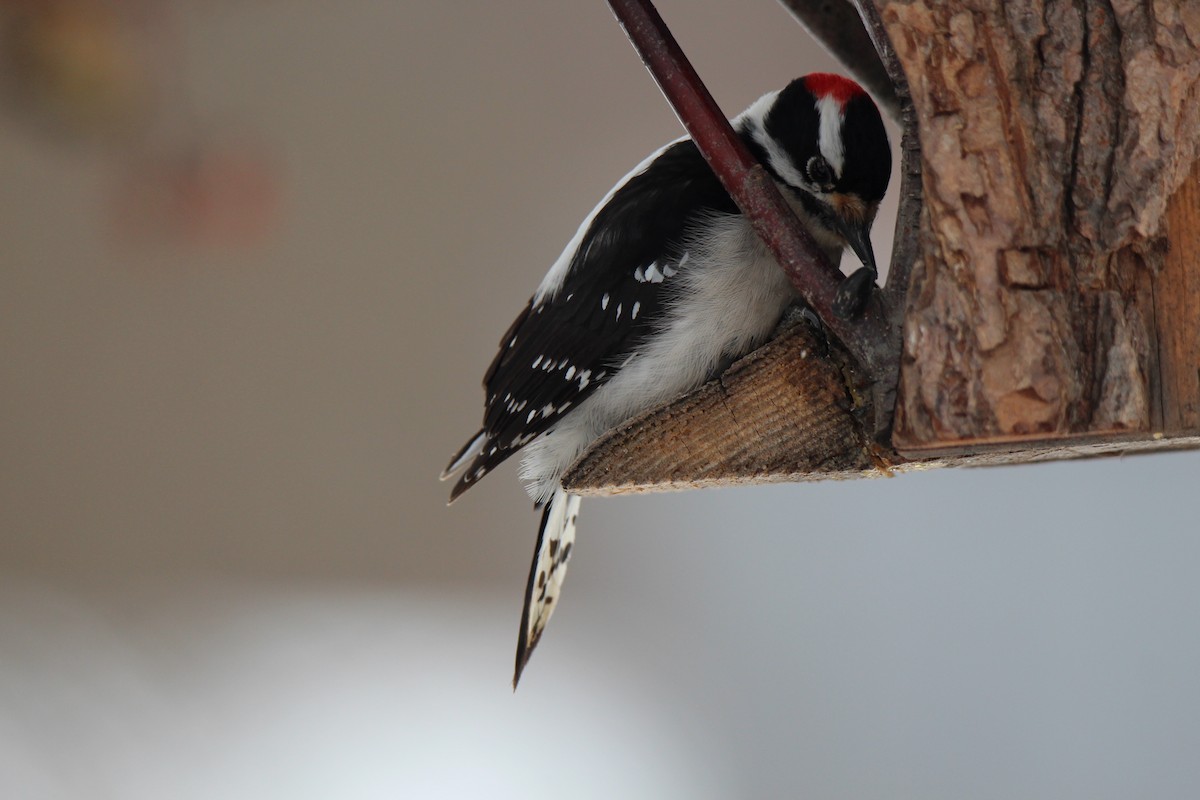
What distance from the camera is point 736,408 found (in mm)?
863

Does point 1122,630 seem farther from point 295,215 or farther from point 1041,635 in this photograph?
point 295,215

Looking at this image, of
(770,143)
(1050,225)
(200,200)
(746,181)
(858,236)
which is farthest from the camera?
(200,200)

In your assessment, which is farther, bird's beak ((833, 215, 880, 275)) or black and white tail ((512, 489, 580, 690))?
black and white tail ((512, 489, 580, 690))

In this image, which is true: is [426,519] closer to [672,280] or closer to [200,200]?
[200,200]

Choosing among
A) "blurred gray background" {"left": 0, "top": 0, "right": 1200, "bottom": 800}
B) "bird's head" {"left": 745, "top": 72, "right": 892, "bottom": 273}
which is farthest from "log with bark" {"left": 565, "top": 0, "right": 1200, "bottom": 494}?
Result: "blurred gray background" {"left": 0, "top": 0, "right": 1200, "bottom": 800}

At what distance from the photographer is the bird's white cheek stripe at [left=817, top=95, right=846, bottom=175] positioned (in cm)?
96

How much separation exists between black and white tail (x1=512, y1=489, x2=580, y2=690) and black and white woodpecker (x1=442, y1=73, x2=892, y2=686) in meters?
0.05

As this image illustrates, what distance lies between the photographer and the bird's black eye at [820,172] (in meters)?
0.97

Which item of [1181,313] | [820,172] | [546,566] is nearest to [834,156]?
[820,172]

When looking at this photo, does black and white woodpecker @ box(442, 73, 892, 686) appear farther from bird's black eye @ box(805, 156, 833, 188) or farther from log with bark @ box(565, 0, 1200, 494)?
log with bark @ box(565, 0, 1200, 494)

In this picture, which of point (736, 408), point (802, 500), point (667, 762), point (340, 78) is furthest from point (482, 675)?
point (736, 408)

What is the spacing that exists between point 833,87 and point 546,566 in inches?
22.9

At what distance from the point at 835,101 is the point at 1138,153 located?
0.36m

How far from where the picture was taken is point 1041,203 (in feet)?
2.27
